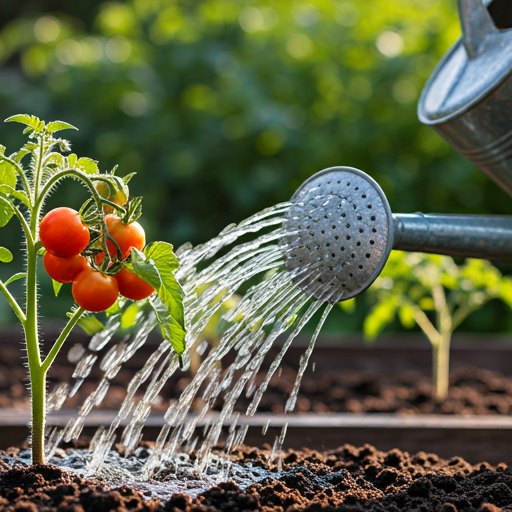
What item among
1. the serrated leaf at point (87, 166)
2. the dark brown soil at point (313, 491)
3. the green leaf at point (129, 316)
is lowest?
the dark brown soil at point (313, 491)

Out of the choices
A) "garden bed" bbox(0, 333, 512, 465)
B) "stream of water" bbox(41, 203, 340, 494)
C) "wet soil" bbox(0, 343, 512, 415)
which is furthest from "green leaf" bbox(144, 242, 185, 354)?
"wet soil" bbox(0, 343, 512, 415)

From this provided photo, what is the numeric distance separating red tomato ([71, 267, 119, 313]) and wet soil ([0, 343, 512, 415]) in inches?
40.5

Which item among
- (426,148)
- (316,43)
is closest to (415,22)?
(316,43)

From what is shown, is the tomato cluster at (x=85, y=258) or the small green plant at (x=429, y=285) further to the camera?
the small green plant at (x=429, y=285)

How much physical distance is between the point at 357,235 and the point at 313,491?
17.0 inches

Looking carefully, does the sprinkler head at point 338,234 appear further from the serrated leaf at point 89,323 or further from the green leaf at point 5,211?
the green leaf at point 5,211

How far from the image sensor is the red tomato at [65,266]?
0.99 m

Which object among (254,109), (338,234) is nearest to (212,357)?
(338,234)

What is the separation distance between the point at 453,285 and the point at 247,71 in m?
3.13

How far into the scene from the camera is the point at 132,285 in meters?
0.98

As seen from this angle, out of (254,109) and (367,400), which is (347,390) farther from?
(254,109)

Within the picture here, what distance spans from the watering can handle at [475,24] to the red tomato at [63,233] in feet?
2.84

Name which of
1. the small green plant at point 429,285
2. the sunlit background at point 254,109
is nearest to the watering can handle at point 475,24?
Answer: the small green plant at point 429,285

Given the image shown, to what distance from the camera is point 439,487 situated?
1.16m
